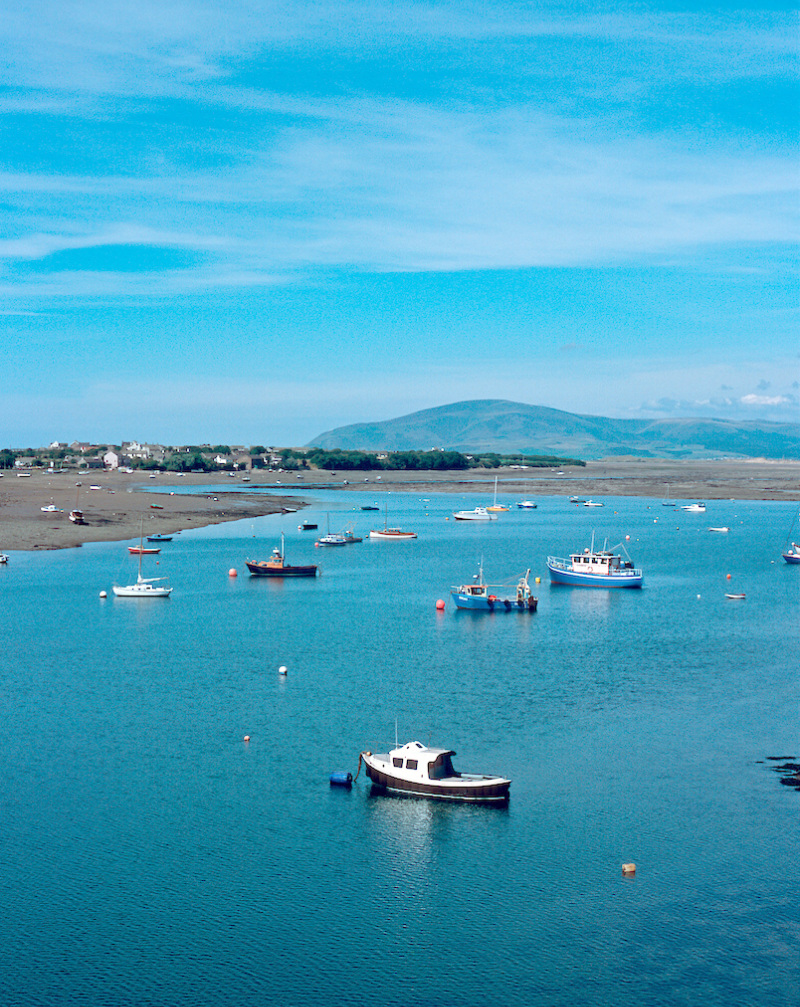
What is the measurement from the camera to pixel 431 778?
3516 centimetres

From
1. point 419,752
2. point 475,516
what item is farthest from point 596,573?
point 475,516

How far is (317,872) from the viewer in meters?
29.4

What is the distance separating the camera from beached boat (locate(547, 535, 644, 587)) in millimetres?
85562

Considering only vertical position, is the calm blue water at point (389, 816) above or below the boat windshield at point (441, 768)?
below

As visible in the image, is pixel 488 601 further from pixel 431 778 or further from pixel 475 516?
pixel 475 516

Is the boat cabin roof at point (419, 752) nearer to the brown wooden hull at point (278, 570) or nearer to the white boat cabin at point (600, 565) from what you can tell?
the brown wooden hull at point (278, 570)

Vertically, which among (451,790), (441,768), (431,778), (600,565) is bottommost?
(451,790)

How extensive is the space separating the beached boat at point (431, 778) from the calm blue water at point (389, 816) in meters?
0.70

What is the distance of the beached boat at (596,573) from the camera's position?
8556 centimetres

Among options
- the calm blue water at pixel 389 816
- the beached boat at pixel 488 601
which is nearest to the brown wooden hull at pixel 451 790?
the calm blue water at pixel 389 816

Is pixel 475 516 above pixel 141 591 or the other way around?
above

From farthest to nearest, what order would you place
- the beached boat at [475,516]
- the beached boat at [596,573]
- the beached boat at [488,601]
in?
the beached boat at [475,516]
the beached boat at [596,573]
the beached boat at [488,601]

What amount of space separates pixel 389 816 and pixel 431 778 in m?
2.22

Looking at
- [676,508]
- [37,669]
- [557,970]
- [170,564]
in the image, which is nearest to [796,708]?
[557,970]
